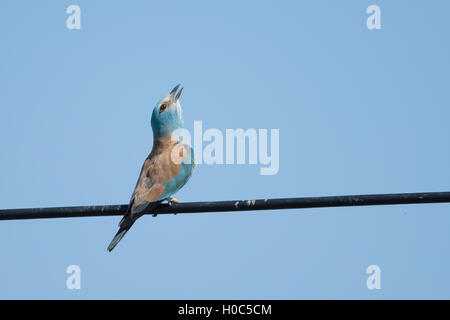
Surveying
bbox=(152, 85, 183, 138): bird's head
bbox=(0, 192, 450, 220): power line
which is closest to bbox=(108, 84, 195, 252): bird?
bbox=(152, 85, 183, 138): bird's head

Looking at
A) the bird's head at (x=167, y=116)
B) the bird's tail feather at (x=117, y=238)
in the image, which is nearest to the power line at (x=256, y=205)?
the bird's tail feather at (x=117, y=238)

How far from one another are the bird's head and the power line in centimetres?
359

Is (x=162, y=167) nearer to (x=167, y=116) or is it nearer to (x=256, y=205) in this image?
(x=167, y=116)

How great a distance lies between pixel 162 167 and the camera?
8836 mm

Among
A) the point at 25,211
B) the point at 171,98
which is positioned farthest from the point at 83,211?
the point at 171,98

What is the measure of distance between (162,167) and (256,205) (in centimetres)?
352

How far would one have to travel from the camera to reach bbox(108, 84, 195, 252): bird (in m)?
7.56

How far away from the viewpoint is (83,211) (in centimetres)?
579

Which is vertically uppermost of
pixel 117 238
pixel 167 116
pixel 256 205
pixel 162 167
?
pixel 167 116

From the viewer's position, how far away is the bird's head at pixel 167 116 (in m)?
9.66

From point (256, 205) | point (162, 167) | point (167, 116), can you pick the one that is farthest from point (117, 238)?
point (167, 116)

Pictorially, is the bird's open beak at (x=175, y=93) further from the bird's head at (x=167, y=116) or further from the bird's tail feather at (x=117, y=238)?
the bird's tail feather at (x=117, y=238)

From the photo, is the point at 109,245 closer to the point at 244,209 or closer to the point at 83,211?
the point at 83,211
